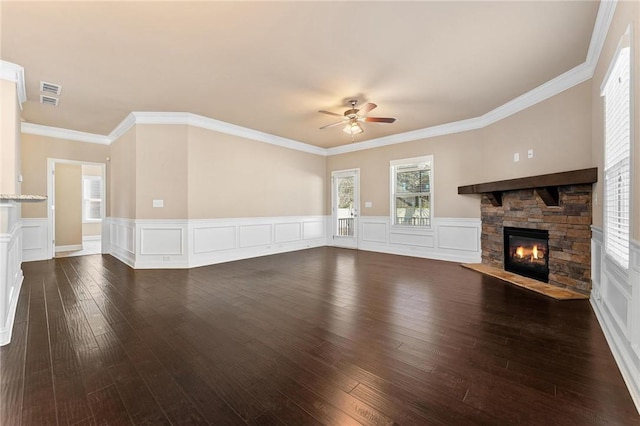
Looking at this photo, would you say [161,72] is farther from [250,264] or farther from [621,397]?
[621,397]

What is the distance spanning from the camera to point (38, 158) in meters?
5.88

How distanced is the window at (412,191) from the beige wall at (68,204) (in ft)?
28.3

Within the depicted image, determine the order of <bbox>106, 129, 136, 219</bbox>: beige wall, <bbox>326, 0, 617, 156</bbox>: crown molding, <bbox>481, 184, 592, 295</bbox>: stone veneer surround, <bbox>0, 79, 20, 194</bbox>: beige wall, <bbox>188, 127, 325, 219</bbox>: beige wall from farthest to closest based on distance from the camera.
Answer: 1. <bbox>188, 127, 325, 219</bbox>: beige wall
2. <bbox>106, 129, 136, 219</bbox>: beige wall
3. <bbox>481, 184, 592, 295</bbox>: stone veneer surround
4. <bbox>0, 79, 20, 194</bbox>: beige wall
5. <bbox>326, 0, 617, 156</bbox>: crown molding

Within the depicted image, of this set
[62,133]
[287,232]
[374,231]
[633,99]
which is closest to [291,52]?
[633,99]

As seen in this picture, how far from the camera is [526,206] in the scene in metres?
4.29

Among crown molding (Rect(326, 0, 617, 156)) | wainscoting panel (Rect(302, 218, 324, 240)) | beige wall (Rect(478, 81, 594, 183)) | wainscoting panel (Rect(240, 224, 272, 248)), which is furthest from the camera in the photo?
wainscoting panel (Rect(302, 218, 324, 240))

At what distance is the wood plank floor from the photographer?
5.03 ft

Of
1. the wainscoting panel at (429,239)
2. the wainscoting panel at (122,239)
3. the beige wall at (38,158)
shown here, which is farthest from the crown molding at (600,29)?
the beige wall at (38,158)

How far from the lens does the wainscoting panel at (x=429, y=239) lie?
5.55 meters

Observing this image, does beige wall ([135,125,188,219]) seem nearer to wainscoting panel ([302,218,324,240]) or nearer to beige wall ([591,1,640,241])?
wainscoting panel ([302,218,324,240])

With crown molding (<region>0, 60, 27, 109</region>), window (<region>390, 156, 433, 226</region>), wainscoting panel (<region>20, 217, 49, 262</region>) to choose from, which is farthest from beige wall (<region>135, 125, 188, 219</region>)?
window (<region>390, 156, 433, 226</region>)

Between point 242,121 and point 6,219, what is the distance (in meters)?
3.84

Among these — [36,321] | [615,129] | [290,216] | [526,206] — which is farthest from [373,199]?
[36,321]

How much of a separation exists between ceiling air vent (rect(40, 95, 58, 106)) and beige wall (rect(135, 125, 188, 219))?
3.74 feet
